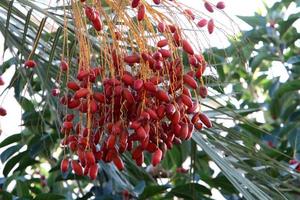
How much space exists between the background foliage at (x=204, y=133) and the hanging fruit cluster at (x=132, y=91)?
134 mm

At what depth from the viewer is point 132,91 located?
1061 millimetres

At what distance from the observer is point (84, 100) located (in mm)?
1079

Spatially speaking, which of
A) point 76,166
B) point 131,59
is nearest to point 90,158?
point 76,166

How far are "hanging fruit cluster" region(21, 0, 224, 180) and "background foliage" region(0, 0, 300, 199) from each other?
13 centimetres

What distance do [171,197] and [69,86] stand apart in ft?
2.48

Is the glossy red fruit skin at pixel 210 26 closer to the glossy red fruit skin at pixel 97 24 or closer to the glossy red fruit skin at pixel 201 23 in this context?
the glossy red fruit skin at pixel 201 23

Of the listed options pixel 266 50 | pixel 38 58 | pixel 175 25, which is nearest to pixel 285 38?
pixel 266 50

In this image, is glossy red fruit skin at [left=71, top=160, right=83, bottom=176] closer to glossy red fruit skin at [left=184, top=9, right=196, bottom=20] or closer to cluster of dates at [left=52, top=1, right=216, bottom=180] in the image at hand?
cluster of dates at [left=52, top=1, right=216, bottom=180]

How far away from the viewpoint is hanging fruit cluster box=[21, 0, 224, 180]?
3.43 ft

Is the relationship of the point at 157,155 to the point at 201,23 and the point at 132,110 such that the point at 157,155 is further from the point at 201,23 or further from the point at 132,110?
the point at 201,23

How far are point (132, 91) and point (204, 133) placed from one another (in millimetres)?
345

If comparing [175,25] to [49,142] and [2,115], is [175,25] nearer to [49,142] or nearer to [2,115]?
[2,115]

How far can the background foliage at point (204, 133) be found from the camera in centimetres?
130

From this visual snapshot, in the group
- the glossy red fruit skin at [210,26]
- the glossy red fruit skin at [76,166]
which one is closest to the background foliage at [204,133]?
the glossy red fruit skin at [210,26]
